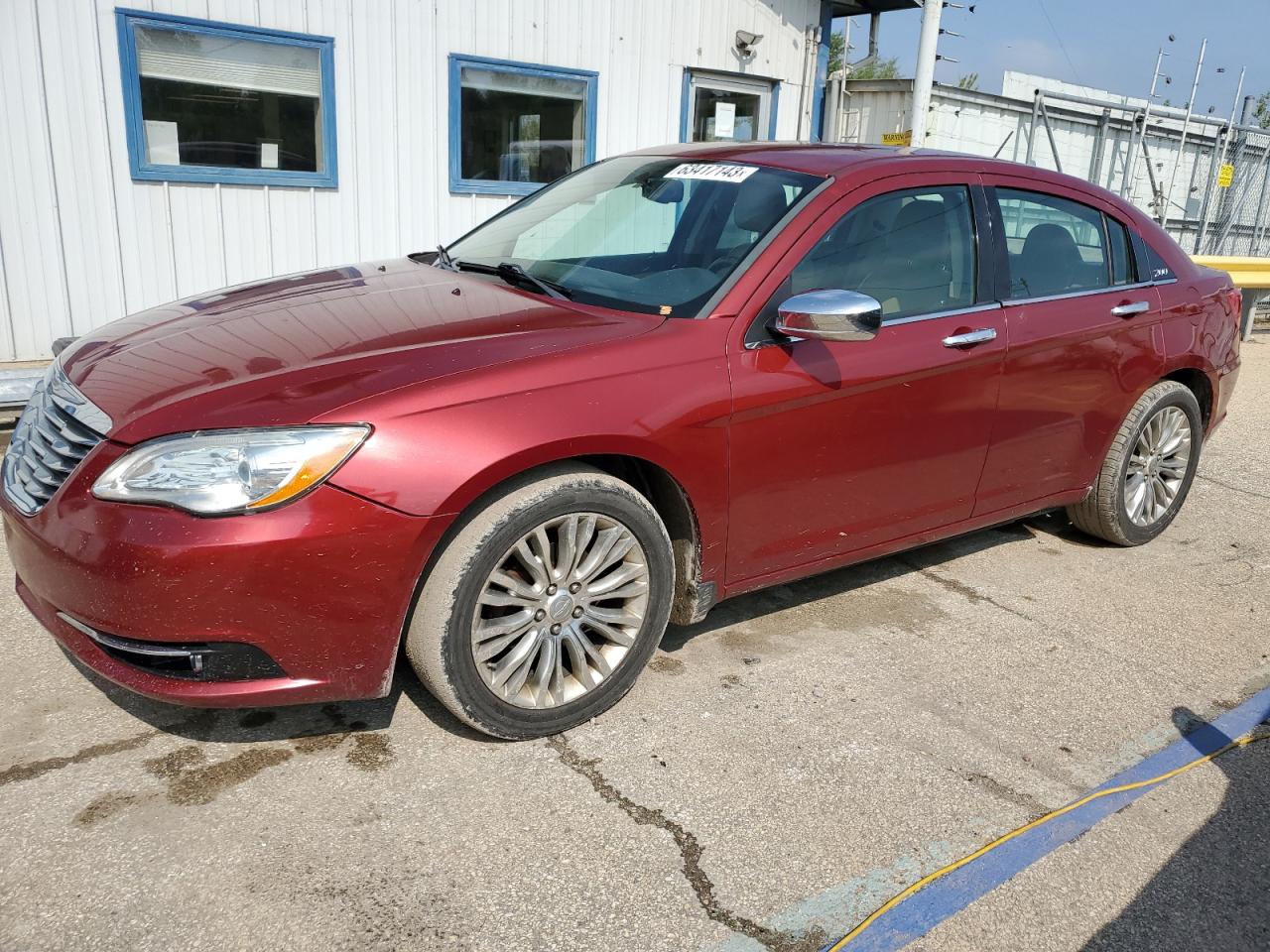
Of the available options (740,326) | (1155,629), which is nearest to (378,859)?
(740,326)

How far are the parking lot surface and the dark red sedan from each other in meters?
0.30

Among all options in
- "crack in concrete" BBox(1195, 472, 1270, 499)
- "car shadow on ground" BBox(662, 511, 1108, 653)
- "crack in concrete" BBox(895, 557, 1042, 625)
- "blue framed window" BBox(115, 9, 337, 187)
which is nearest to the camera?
"car shadow on ground" BBox(662, 511, 1108, 653)

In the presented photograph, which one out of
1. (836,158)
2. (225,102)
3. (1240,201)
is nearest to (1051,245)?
(836,158)

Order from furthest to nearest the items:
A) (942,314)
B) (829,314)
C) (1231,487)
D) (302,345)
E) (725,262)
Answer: (1231,487) → (942,314) → (725,262) → (829,314) → (302,345)

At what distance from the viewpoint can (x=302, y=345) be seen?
296cm

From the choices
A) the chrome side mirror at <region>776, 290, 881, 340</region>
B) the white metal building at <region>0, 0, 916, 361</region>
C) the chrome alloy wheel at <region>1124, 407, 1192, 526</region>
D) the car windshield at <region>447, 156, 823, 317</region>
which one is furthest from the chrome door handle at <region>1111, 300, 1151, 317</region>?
the white metal building at <region>0, 0, 916, 361</region>

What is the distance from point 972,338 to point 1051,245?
0.80 metres

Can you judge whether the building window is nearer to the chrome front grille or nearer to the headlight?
the chrome front grille

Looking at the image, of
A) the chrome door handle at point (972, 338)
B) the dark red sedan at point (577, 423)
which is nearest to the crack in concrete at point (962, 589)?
the dark red sedan at point (577, 423)

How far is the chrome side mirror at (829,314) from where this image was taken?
315cm

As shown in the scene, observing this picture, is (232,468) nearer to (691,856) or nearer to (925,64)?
(691,856)

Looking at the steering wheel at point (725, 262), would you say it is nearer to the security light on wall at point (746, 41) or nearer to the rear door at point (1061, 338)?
the rear door at point (1061, 338)

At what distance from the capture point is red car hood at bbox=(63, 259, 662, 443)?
104 inches

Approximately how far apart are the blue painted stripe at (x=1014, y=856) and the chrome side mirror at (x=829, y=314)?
4.92 feet
